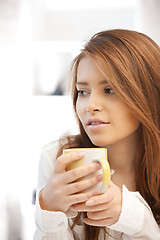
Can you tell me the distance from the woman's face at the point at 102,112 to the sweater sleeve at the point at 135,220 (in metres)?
0.18

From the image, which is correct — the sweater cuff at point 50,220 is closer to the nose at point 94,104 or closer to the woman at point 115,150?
the woman at point 115,150

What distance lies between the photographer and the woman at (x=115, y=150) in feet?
2.56

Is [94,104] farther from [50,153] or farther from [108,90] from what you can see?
[50,153]

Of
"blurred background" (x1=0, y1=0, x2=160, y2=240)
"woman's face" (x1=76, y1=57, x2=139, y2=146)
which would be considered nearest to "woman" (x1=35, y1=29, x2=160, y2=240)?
"woman's face" (x1=76, y1=57, x2=139, y2=146)

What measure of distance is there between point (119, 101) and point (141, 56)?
17cm

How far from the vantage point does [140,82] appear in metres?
0.95

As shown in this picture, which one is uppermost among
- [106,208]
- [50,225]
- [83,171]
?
[83,171]

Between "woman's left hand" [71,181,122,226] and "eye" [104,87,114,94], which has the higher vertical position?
"eye" [104,87,114,94]

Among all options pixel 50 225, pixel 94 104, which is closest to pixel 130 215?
pixel 50 225

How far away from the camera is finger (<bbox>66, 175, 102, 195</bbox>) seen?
0.72m

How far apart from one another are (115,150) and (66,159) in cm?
39

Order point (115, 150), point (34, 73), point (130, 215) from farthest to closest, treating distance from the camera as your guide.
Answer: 1. point (34, 73)
2. point (115, 150)
3. point (130, 215)

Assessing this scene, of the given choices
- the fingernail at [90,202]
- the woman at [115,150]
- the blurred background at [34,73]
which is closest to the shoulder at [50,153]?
the woman at [115,150]

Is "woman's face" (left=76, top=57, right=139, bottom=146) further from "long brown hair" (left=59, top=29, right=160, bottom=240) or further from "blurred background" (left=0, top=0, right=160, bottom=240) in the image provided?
"blurred background" (left=0, top=0, right=160, bottom=240)
